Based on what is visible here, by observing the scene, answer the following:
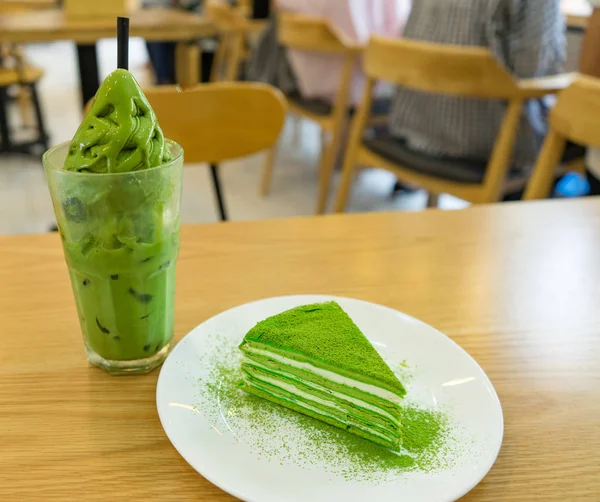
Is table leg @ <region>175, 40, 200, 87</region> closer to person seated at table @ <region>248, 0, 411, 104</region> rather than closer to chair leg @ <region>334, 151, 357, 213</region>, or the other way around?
Result: person seated at table @ <region>248, 0, 411, 104</region>

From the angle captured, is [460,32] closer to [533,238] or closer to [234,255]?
[533,238]

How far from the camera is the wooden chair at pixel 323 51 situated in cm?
234

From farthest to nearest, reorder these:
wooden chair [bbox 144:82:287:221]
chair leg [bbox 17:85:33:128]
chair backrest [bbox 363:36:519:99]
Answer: chair leg [bbox 17:85:33:128] < chair backrest [bbox 363:36:519:99] < wooden chair [bbox 144:82:287:221]

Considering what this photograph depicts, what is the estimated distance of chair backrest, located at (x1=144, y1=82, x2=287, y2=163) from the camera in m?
1.19

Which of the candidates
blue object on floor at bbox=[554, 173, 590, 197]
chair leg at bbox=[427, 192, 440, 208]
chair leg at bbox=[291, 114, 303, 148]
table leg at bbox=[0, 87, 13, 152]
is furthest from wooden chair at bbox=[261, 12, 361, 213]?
table leg at bbox=[0, 87, 13, 152]

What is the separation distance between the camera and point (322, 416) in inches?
20.1

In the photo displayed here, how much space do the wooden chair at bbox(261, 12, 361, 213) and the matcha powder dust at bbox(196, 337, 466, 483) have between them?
204 centimetres

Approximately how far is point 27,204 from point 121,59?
2785mm

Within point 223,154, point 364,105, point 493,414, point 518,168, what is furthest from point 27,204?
point 493,414

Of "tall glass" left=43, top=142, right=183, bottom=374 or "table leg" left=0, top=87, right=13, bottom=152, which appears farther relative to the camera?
"table leg" left=0, top=87, right=13, bottom=152

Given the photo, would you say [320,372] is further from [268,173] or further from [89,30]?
[268,173]

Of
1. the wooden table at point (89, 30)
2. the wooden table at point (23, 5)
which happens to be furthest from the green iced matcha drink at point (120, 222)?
the wooden table at point (23, 5)

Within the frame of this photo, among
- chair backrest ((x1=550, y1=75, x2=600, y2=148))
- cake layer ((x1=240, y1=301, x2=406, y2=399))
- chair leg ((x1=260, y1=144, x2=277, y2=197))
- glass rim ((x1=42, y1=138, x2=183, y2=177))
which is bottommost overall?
chair leg ((x1=260, y1=144, x2=277, y2=197))

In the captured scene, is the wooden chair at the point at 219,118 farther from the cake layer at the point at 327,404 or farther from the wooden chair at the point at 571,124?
the cake layer at the point at 327,404
